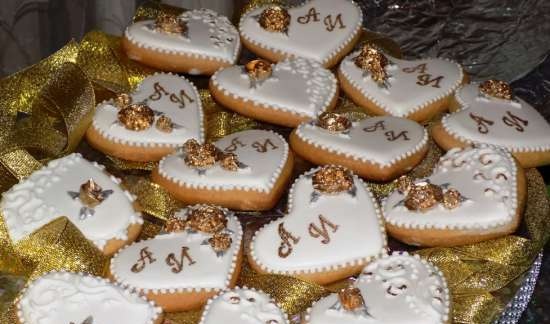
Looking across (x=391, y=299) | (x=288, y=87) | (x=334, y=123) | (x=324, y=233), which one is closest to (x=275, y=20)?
(x=288, y=87)

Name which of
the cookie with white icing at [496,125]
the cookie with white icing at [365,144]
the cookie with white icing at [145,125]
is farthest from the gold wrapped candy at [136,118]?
the cookie with white icing at [496,125]

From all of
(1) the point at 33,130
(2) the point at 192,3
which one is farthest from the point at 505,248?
(2) the point at 192,3

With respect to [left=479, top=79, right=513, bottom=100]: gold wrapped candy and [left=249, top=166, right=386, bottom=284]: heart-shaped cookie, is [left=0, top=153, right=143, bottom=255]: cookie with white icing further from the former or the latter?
[left=479, top=79, right=513, bottom=100]: gold wrapped candy

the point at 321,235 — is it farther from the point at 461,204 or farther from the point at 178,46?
the point at 178,46

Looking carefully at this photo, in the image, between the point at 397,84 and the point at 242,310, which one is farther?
the point at 397,84

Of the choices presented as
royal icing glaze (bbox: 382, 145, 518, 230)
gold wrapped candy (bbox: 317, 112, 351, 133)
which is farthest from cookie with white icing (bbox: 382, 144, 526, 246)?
gold wrapped candy (bbox: 317, 112, 351, 133)
